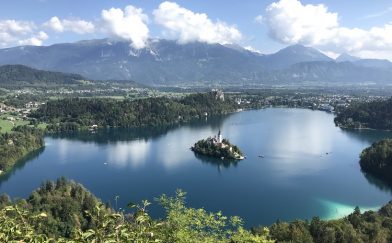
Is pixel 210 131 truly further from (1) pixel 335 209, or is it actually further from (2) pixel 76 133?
(1) pixel 335 209

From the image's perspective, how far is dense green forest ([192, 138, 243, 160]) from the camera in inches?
2625

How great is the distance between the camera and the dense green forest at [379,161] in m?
55.8

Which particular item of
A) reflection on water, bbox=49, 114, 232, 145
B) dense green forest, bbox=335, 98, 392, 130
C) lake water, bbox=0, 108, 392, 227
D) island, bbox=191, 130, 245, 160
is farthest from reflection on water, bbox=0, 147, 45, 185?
dense green forest, bbox=335, 98, 392, 130

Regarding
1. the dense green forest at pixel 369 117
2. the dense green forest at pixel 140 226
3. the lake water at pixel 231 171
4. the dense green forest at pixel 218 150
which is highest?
the dense green forest at pixel 140 226

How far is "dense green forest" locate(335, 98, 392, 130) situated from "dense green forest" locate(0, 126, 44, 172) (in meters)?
65.5

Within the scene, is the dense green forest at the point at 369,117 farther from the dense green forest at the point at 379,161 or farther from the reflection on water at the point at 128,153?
the reflection on water at the point at 128,153

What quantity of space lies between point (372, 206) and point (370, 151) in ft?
57.4

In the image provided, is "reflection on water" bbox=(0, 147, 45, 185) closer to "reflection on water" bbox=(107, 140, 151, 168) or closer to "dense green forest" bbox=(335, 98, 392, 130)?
"reflection on water" bbox=(107, 140, 151, 168)

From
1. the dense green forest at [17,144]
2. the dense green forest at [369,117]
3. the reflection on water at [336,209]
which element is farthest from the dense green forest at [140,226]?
the dense green forest at [369,117]

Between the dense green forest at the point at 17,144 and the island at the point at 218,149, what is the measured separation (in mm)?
26400

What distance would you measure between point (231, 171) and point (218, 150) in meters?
9.09

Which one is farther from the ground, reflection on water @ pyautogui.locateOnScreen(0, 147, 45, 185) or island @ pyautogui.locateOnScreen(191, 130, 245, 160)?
island @ pyautogui.locateOnScreen(191, 130, 245, 160)

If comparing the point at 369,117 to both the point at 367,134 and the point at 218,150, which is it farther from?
the point at 218,150

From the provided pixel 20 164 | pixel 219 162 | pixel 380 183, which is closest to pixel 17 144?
pixel 20 164
